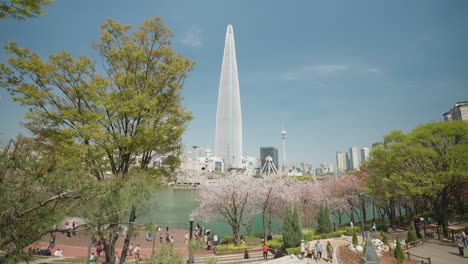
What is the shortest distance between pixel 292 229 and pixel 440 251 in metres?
9.86

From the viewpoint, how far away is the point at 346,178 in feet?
114

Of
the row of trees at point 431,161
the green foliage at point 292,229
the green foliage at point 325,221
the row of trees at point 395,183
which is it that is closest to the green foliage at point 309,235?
Result: the green foliage at point 325,221

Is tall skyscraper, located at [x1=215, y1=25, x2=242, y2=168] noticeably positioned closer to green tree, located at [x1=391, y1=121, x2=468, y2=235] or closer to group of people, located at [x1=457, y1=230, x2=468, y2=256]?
green tree, located at [x1=391, y1=121, x2=468, y2=235]

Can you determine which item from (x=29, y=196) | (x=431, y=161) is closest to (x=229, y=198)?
(x=431, y=161)

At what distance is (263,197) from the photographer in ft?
85.6

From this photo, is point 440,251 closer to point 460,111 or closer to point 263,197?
point 263,197

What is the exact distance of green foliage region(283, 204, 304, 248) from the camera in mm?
17781

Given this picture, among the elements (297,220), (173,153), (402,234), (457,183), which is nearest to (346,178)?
(402,234)

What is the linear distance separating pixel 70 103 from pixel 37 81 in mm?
1202

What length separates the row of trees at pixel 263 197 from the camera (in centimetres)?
2259

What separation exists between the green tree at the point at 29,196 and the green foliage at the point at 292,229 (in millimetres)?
16756

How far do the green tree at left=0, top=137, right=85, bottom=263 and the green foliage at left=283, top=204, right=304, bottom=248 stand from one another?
1676 cm

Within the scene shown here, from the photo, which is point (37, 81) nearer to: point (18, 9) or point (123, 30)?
point (123, 30)

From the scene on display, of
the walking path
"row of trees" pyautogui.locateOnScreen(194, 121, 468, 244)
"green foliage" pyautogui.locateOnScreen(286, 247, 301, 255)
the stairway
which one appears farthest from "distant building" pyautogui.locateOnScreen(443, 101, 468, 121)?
the stairway
